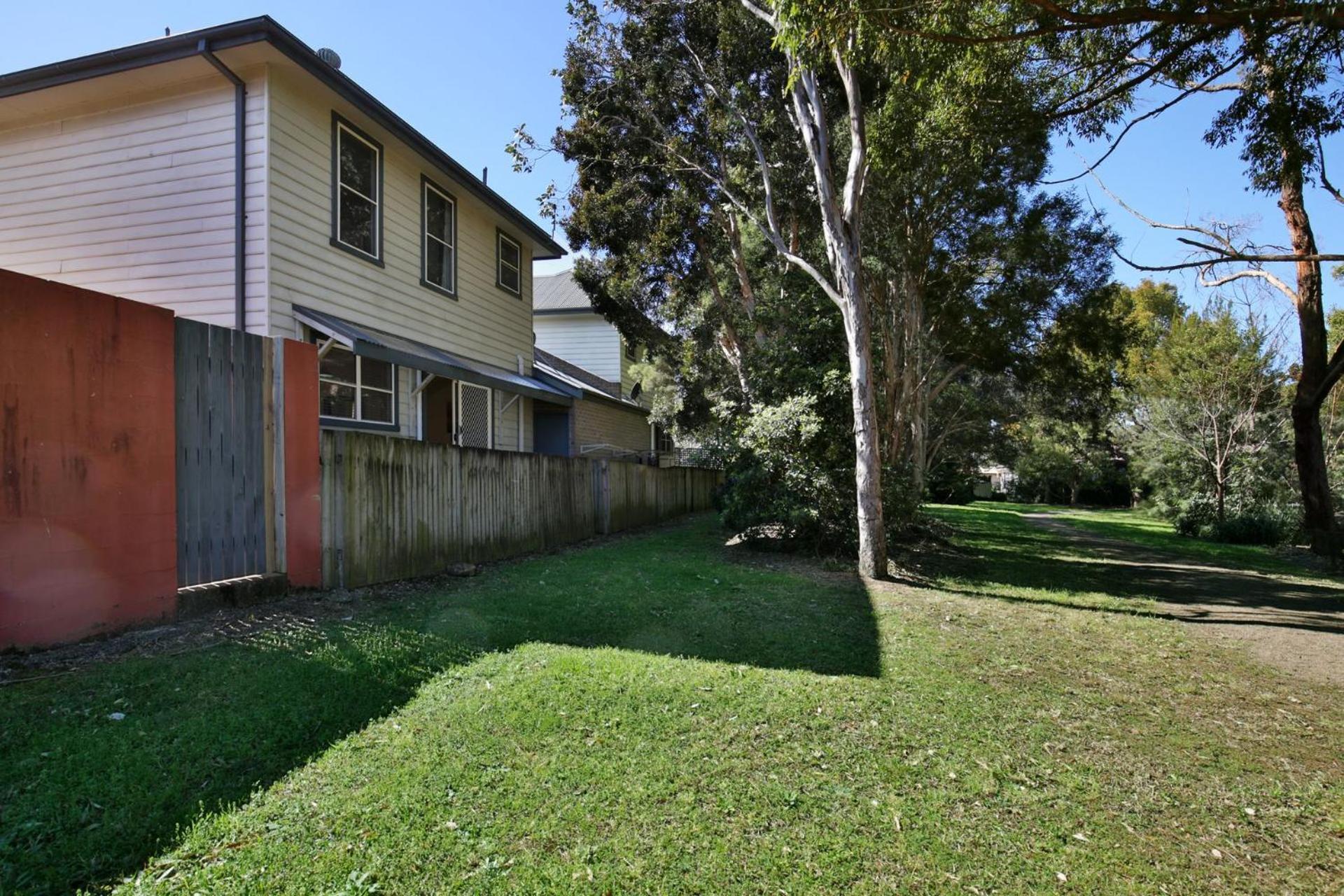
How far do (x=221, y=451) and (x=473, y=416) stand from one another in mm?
7167

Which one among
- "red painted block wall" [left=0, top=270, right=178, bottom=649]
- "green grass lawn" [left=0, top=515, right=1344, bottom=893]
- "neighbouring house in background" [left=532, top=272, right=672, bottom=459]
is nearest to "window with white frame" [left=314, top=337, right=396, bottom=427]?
"red painted block wall" [left=0, top=270, right=178, bottom=649]

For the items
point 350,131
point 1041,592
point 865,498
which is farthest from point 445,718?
point 350,131

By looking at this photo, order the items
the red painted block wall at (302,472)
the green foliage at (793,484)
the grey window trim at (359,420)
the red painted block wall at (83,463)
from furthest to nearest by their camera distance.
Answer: the green foliage at (793,484) < the grey window trim at (359,420) < the red painted block wall at (302,472) < the red painted block wall at (83,463)

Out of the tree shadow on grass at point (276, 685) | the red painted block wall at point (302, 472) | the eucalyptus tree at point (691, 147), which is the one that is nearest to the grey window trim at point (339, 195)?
the red painted block wall at point (302, 472)

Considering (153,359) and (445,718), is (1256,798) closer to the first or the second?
(445,718)

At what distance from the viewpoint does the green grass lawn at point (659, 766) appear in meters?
2.42

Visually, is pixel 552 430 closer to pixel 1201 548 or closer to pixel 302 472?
pixel 302 472

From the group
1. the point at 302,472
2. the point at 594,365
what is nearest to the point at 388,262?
the point at 302,472

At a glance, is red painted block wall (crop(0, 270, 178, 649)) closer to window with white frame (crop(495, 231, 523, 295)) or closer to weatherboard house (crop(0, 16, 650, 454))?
weatherboard house (crop(0, 16, 650, 454))

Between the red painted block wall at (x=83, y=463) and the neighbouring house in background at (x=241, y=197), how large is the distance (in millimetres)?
2863

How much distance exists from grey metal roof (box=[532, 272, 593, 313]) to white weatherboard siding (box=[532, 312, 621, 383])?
0.22 meters

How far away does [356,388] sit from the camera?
9.15m

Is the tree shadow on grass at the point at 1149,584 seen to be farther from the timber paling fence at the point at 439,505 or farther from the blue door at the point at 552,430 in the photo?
the blue door at the point at 552,430

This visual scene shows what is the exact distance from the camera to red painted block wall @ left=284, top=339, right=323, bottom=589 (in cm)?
557
